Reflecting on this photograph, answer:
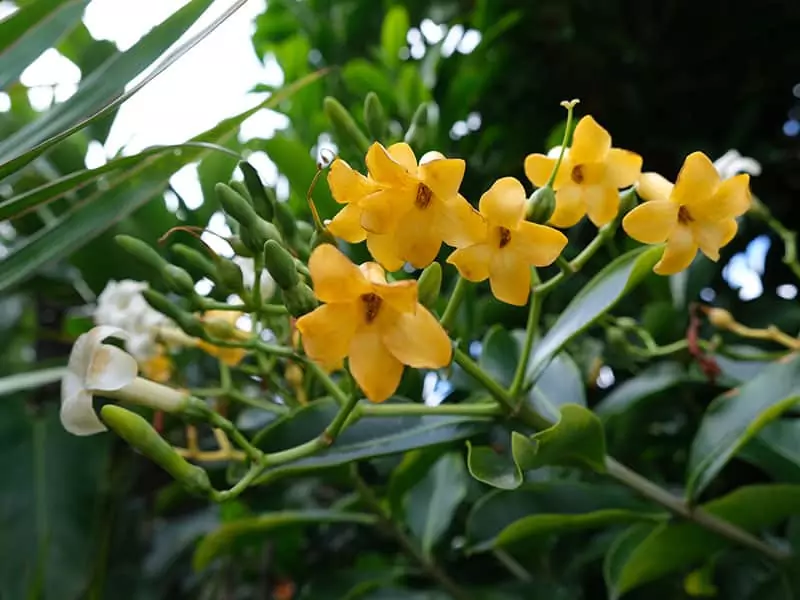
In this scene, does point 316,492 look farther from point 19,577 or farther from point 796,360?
point 796,360

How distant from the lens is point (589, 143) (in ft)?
1.39

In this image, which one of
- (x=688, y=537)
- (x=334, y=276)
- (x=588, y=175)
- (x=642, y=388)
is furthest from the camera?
(x=642, y=388)

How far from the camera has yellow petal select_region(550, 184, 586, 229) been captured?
43cm

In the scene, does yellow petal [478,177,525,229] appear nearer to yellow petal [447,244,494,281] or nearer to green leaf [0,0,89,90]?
yellow petal [447,244,494,281]

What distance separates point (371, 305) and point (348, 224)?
0.05 metres

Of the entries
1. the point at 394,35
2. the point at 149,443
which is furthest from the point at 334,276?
the point at 394,35

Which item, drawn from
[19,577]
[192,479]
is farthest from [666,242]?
[19,577]

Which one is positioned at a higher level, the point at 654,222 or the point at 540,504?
the point at 654,222

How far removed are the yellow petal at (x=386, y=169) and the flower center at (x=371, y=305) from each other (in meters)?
0.05

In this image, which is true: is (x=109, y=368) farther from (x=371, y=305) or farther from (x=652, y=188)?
(x=652, y=188)

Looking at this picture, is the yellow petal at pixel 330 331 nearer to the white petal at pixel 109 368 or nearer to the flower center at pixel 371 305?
the flower center at pixel 371 305

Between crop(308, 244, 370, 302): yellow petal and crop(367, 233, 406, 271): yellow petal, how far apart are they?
0.02 metres

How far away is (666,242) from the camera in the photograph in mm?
414

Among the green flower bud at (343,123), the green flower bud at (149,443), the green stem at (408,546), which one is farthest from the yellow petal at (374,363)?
the green stem at (408,546)
